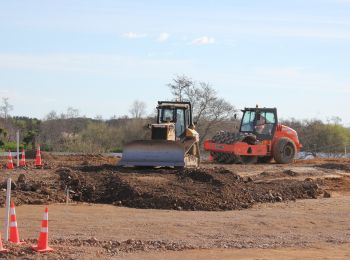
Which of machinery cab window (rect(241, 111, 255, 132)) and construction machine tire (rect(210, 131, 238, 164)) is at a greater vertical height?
machinery cab window (rect(241, 111, 255, 132))

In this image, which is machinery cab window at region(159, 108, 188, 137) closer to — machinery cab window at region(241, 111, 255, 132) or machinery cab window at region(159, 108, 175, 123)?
machinery cab window at region(159, 108, 175, 123)

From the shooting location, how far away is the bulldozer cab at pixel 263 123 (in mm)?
30328

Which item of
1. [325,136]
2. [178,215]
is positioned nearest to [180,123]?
[178,215]

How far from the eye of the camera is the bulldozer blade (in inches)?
846

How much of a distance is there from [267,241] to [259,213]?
3334mm

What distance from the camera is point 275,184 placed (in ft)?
65.8

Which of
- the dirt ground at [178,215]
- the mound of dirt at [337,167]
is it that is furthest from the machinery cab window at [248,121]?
the dirt ground at [178,215]

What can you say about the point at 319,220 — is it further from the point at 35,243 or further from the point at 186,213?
the point at 35,243

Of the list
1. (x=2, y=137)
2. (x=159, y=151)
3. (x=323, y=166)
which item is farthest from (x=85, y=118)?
(x=159, y=151)

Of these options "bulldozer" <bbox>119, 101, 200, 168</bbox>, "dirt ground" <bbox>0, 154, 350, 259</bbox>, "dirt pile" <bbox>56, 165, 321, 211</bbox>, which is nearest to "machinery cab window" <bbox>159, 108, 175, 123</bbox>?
"bulldozer" <bbox>119, 101, 200, 168</bbox>

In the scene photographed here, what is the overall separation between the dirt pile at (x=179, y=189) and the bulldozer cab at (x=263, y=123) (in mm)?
9787

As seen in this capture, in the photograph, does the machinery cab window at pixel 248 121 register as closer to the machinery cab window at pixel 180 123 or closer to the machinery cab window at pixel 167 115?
the machinery cab window at pixel 180 123

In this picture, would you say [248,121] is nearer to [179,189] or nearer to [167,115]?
[167,115]

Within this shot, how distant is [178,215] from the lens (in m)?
15.2
